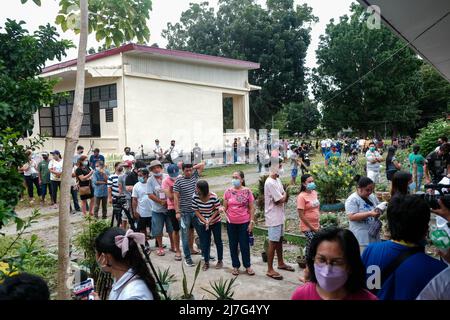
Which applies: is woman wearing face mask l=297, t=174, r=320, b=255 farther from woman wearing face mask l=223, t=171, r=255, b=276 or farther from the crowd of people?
woman wearing face mask l=223, t=171, r=255, b=276

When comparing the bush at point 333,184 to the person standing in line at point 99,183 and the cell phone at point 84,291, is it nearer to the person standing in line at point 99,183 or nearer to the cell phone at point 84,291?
the person standing in line at point 99,183

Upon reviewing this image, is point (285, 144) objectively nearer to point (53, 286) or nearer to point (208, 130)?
point (208, 130)

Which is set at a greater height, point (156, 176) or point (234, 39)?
point (234, 39)

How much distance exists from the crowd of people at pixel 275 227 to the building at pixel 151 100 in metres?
3.13

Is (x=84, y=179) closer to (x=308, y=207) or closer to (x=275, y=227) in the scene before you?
(x=275, y=227)

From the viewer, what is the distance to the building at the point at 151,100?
15.4 m

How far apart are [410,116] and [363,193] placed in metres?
31.7

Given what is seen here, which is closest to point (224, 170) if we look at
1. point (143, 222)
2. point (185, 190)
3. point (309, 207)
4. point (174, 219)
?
point (143, 222)

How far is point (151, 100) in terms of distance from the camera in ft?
55.1

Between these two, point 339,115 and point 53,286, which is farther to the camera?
point 339,115

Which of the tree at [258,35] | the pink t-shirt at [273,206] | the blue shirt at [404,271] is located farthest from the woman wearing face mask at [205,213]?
the tree at [258,35]
